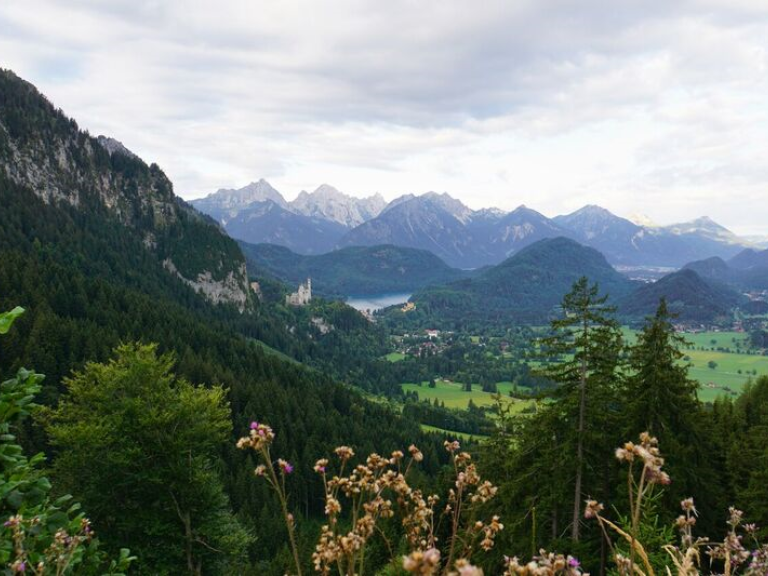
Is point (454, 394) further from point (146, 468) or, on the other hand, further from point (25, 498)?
point (25, 498)

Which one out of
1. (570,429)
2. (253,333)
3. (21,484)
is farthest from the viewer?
(253,333)

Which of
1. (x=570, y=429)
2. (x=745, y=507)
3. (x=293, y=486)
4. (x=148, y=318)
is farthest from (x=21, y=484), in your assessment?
(x=148, y=318)

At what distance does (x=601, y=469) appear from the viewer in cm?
2017

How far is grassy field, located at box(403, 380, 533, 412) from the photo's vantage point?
165 meters

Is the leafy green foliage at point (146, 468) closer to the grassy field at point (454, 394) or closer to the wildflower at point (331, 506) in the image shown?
the wildflower at point (331, 506)

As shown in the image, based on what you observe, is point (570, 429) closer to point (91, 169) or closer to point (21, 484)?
point (21, 484)

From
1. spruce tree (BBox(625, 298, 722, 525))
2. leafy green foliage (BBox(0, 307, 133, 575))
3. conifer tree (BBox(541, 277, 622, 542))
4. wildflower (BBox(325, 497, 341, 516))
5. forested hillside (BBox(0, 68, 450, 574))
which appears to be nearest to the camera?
wildflower (BBox(325, 497, 341, 516))

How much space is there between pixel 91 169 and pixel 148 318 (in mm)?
137553

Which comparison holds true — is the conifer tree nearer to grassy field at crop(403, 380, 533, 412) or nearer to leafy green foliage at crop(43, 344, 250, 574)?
leafy green foliage at crop(43, 344, 250, 574)

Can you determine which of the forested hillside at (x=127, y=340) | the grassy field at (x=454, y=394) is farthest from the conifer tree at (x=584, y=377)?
the grassy field at (x=454, y=394)

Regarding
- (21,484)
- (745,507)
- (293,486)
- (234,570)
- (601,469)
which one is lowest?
(293,486)

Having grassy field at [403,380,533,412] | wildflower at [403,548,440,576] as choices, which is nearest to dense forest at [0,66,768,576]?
wildflower at [403,548,440,576]

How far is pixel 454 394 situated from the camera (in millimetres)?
179875

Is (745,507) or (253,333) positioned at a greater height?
(745,507)
